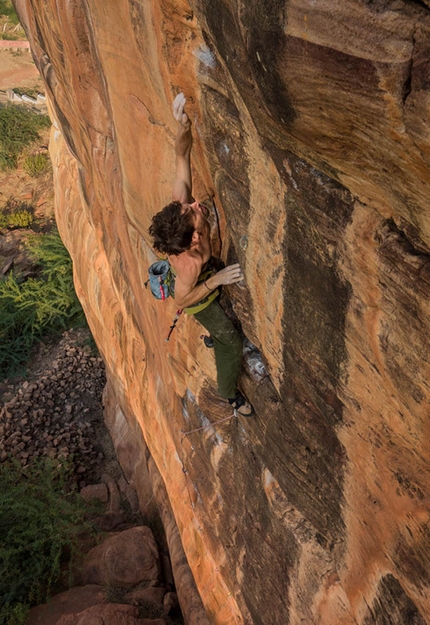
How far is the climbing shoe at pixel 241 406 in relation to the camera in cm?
392

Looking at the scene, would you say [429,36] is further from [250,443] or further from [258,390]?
[250,443]

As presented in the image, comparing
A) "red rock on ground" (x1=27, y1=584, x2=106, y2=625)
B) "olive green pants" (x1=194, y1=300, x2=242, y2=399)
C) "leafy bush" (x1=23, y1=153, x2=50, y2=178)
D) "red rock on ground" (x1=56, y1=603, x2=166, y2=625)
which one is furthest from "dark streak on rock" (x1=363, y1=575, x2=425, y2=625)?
"leafy bush" (x1=23, y1=153, x2=50, y2=178)

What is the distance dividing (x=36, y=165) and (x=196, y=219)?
1401cm

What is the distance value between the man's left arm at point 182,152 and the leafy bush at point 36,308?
26.8ft

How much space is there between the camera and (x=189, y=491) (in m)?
5.57

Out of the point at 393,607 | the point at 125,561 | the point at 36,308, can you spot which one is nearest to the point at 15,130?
the point at 36,308

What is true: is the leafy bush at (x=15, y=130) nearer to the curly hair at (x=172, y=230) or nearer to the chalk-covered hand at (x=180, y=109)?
the chalk-covered hand at (x=180, y=109)

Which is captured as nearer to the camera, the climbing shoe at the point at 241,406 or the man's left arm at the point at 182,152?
the man's left arm at the point at 182,152

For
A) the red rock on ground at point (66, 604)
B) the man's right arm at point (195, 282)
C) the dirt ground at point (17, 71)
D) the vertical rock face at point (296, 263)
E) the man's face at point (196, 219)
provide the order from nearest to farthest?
the vertical rock face at point (296, 263) → the man's face at point (196, 219) → the man's right arm at point (195, 282) → the red rock on ground at point (66, 604) → the dirt ground at point (17, 71)

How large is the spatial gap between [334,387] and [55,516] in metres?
5.58

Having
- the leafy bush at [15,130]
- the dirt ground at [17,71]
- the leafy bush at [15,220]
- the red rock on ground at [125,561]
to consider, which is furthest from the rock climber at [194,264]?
the dirt ground at [17,71]

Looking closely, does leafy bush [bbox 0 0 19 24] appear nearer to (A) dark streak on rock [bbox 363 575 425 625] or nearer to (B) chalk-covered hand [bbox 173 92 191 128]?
(B) chalk-covered hand [bbox 173 92 191 128]

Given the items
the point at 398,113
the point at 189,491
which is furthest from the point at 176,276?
the point at 189,491

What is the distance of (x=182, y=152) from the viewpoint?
3.28m
